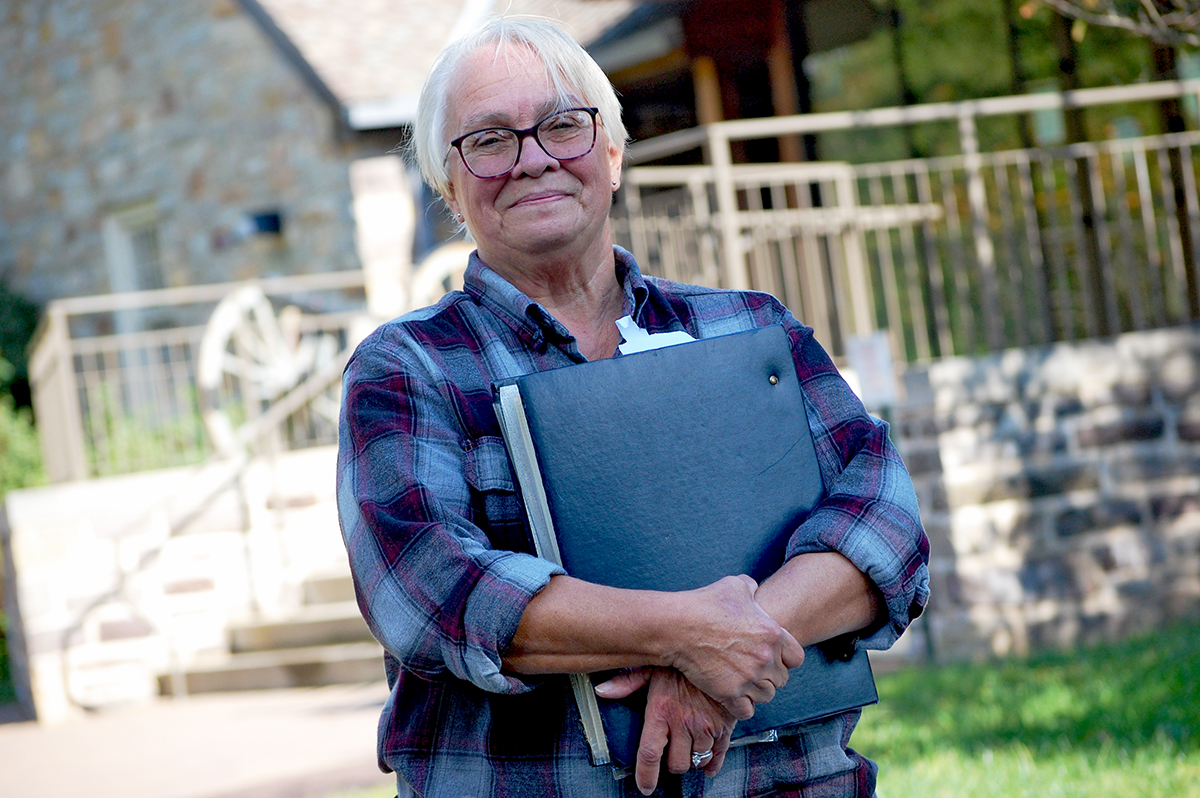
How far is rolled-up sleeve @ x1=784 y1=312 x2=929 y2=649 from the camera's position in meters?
1.46

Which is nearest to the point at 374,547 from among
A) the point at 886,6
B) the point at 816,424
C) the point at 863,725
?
the point at 816,424

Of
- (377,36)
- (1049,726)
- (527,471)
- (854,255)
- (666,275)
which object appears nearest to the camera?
(527,471)

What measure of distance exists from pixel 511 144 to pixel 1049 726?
3.52 meters

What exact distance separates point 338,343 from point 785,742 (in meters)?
9.12

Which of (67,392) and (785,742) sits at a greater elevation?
(67,392)

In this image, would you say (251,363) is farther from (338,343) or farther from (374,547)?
(374,547)

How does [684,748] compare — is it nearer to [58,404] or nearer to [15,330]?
[58,404]

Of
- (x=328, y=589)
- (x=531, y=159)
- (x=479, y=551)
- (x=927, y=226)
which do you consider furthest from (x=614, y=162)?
(x=328, y=589)

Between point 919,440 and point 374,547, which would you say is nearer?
point 374,547

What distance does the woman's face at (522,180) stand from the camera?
1.54m

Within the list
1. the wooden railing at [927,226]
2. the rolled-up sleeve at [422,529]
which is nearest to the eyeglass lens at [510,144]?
the rolled-up sleeve at [422,529]

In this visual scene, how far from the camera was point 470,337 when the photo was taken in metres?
1.59

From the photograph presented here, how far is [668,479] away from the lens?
1.44 meters

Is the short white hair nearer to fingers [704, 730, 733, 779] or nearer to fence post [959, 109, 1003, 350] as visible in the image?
fingers [704, 730, 733, 779]
